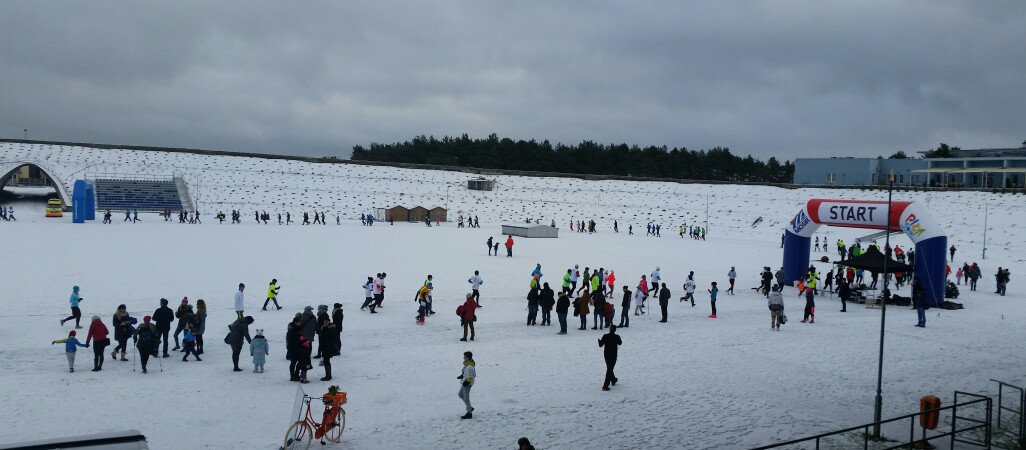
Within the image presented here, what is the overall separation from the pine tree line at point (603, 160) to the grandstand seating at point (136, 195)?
167 ft

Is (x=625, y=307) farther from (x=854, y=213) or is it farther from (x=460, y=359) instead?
(x=854, y=213)

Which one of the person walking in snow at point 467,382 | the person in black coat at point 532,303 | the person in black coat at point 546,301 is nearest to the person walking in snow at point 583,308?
the person in black coat at point 546,301

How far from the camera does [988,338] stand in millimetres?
16562

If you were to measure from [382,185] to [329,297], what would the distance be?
60.5m

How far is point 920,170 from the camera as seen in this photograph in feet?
236

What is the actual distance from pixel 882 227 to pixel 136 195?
200 feet

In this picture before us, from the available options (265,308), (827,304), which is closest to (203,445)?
(265,308)

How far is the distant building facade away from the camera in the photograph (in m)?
68.3

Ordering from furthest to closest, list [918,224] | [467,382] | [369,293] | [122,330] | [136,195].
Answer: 1. [136,195]
2. [918,224]
3. [369,293]
4. [122,330]
5. [467,382]

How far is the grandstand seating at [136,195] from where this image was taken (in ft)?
192

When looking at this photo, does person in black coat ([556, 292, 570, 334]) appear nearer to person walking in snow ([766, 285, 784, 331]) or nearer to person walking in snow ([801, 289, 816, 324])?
person walking in snow ([766, 285, 784, 331])

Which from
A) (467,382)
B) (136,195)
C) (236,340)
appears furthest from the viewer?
(136,195)

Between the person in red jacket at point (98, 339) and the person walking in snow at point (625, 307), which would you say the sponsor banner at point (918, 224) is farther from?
the person in red jacket at point (98, 339)

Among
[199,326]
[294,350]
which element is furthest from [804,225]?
[199,326]
